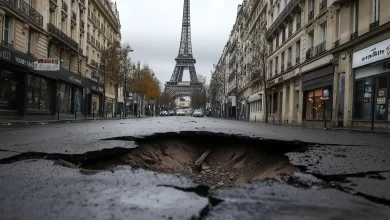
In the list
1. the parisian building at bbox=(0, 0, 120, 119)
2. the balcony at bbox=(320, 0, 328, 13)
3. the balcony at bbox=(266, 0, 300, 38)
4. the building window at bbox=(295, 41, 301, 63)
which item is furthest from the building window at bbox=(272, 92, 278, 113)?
the parisian building at bbox=(0, 0, 120, 119)

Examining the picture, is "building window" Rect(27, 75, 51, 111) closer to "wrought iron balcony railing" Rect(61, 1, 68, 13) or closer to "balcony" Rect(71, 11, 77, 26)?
"wrought iron balcony railing" Rect(61, 1, 68, 13)

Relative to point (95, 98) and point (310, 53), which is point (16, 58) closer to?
point (310, 53)

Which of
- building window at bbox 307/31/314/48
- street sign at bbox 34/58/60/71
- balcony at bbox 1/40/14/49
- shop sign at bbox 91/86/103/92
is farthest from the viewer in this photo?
shop sign at bbox 91/86/103/92

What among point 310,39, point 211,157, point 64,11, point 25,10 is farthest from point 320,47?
point 64,11

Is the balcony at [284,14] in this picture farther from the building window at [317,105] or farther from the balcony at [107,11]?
the balcony at [107,11]

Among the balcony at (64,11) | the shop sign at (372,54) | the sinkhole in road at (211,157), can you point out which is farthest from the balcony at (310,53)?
the balcony at (64,11)

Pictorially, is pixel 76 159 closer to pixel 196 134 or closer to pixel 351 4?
pixel 196 134
